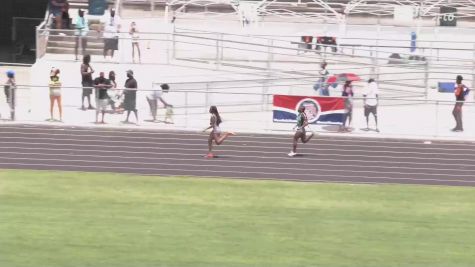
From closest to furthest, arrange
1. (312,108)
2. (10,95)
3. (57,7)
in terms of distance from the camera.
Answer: (10,95), (312,108), (57,7)

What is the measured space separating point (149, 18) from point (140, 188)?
2136 cm

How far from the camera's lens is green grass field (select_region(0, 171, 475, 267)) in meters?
11.5

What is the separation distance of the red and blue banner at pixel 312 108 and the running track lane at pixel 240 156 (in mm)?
962

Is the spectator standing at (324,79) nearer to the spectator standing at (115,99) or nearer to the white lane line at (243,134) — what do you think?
the white lane line at (243,134)

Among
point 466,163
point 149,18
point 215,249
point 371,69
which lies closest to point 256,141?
point 466,163

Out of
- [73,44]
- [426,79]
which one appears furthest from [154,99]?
[426,79]

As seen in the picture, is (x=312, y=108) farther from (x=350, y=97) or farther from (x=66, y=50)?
(x=66, y=50)

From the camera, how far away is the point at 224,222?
14188mm

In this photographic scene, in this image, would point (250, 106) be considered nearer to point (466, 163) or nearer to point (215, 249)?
point (466, 163)

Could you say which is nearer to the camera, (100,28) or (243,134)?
(243,134)

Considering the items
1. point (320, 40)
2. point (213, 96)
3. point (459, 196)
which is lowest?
point (459, 196)

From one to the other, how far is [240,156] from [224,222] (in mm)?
8448

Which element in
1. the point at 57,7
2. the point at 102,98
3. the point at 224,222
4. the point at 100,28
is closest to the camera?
the point at 224,222

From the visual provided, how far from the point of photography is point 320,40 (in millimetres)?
34031
